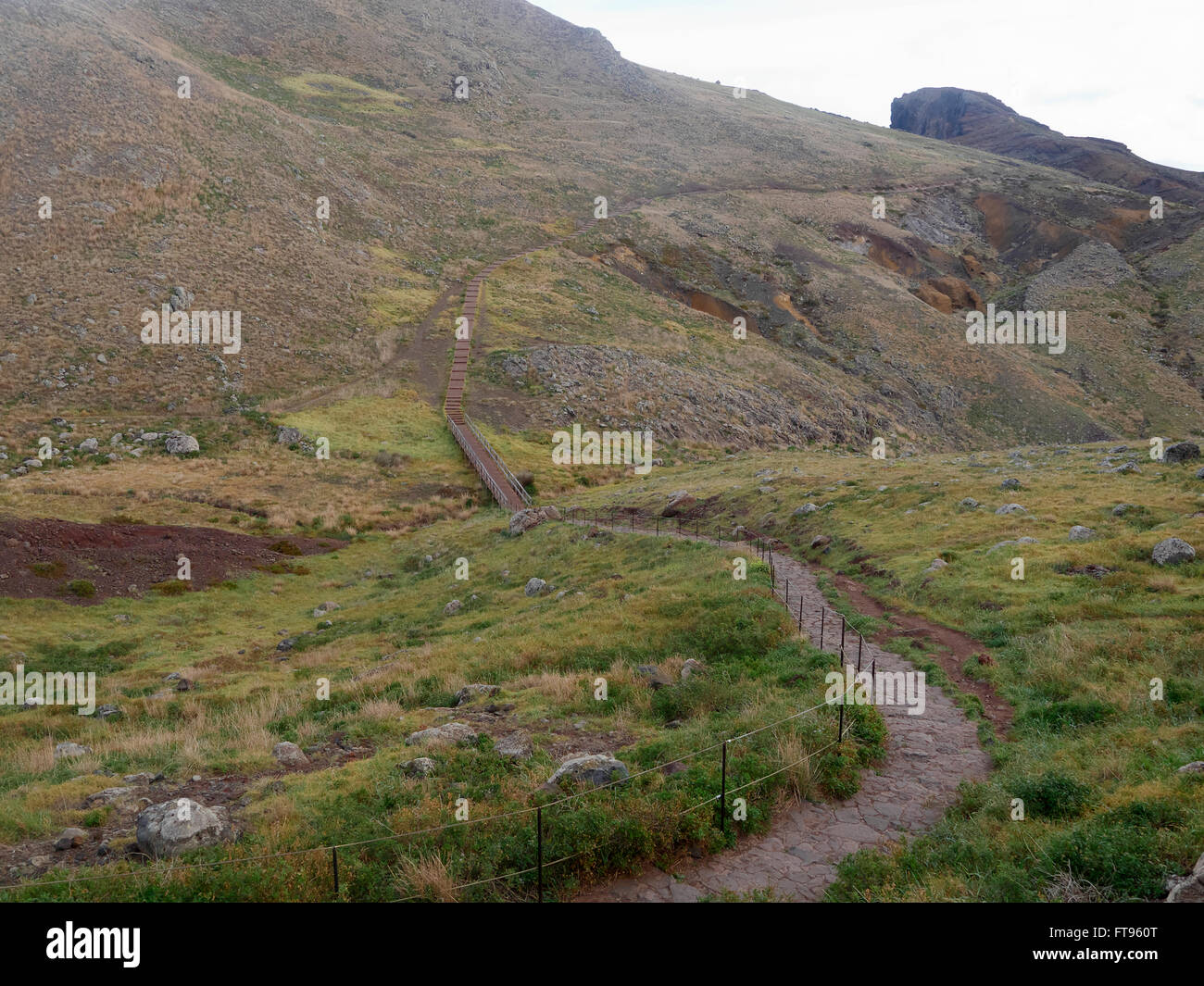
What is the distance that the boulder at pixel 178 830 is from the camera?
895 cm

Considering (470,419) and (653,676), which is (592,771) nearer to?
(653,676)

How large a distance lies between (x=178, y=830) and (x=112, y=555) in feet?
89.0

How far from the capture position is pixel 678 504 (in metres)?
35.1

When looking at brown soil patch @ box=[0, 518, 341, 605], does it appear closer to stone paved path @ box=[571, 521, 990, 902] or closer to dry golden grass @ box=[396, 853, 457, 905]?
dry golden grass @ box=[396, 853, 457, 905]

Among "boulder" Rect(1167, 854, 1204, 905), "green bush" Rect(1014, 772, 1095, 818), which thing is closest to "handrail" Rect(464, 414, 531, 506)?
"green bush" Rect(1014, 772, 1095, 818)

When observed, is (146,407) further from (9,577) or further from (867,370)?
(867,370)

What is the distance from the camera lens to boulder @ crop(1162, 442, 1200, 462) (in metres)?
28.8

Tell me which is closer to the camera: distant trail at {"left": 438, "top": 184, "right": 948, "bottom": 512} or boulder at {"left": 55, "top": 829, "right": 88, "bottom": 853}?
boulder at {"left": 55, "top": 829, "right": 88, "bottom": 853}

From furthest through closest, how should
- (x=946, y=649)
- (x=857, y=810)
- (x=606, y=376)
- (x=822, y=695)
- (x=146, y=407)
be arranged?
(x=606, y=376) → (x=146, y=407) → (x=946, y=649) → (x=822, y=695) → (x=857, y=810)

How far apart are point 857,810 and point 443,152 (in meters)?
110

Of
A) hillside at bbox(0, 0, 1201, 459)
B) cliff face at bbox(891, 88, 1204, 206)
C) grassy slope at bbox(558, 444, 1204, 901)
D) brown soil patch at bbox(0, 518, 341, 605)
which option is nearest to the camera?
grassy slope at bbox(558, 444, 1204, 901)

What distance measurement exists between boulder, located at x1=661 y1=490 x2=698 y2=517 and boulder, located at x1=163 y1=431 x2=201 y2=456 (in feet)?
98.6
